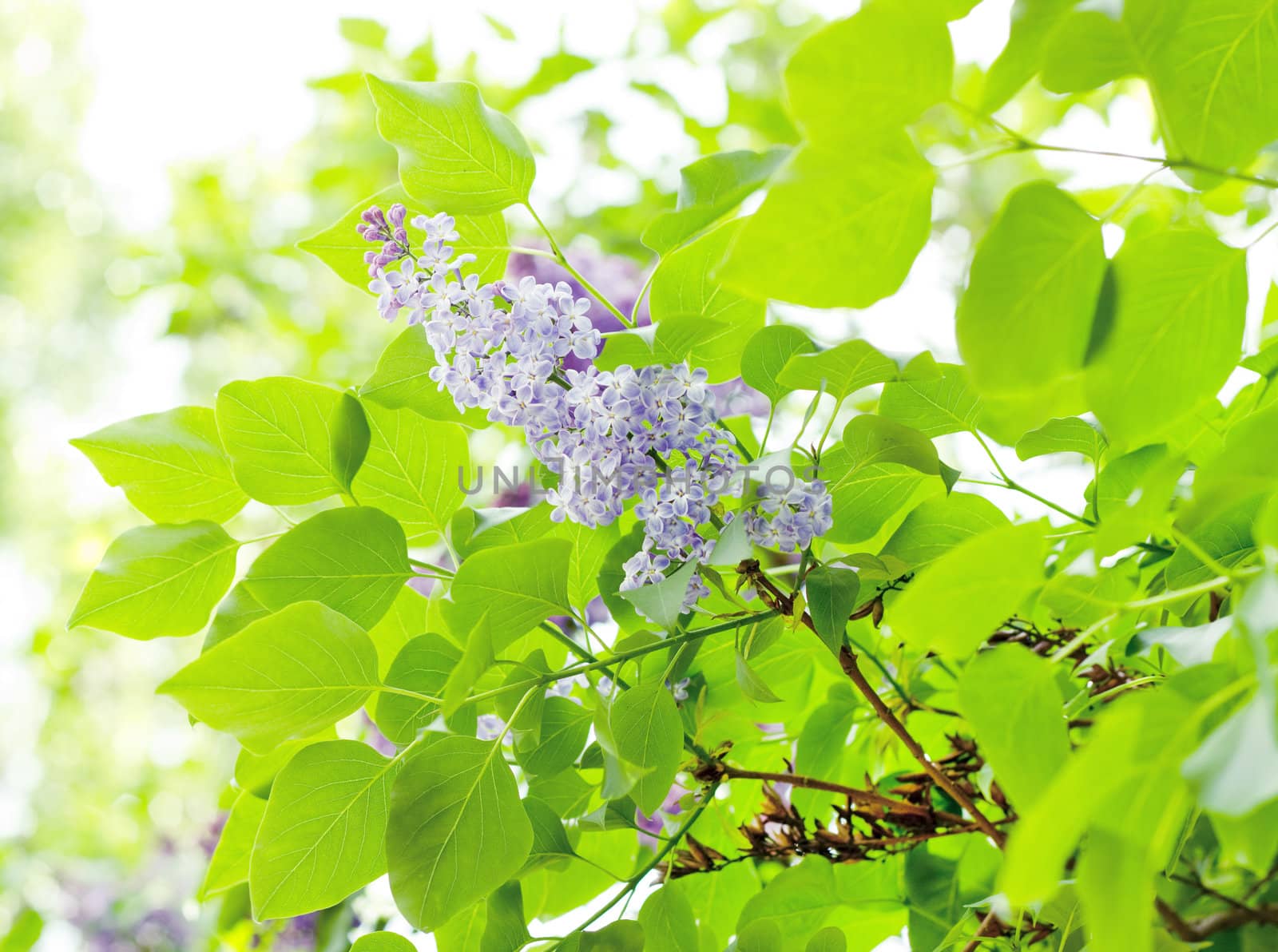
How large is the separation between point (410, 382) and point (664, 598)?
0.11m

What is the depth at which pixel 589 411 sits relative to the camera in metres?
0.24

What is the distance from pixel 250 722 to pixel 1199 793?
0.20 m

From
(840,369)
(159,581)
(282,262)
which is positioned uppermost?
(840,369)

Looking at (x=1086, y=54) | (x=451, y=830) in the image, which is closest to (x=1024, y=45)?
(x=1086, y=54)

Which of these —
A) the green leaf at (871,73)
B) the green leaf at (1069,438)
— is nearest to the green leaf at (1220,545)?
the green leaf at (1069,438)

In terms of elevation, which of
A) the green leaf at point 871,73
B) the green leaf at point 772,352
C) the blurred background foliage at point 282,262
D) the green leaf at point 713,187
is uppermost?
the green leaf at point 871,73

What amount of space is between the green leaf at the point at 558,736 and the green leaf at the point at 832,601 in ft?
0.25

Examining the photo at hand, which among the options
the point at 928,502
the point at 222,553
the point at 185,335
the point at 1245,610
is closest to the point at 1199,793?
the point at 1245,610

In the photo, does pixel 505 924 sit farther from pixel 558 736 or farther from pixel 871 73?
pixel 871 73

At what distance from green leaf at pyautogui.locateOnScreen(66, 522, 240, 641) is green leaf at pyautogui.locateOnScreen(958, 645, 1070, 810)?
0.23 meters

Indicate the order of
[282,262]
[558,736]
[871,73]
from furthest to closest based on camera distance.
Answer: [282,262] → [558,736] → [871,73]

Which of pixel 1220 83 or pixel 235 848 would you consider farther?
pixel 235 848

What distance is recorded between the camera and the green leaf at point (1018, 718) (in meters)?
0.16

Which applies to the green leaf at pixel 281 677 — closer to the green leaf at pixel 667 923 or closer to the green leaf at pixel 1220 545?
the green leaf at pixel 667 923
